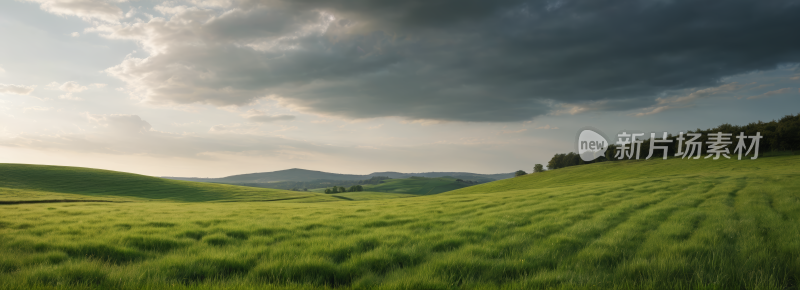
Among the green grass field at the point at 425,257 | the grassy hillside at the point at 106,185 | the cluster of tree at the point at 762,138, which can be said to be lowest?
the grassy hillside at the point at 106,185

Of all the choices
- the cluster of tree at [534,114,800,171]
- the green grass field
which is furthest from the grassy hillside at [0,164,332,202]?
the cluster of tree at [534,114,800,171]

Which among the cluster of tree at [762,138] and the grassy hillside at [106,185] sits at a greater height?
the cluster of tree at [762,138]

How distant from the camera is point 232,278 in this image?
17.5 ft

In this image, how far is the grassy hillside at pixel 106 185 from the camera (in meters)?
67.9

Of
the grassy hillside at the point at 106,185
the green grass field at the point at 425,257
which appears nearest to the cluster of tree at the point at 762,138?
the green grass field at the point at 425,257

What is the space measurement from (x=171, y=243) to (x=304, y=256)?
4150mm

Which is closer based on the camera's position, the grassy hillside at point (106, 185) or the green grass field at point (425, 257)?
the green grass field at point (425, 257)

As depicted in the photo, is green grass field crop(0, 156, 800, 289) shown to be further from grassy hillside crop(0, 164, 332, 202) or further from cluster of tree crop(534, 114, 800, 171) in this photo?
cluster of tree crop(534, 114, 800, 171)

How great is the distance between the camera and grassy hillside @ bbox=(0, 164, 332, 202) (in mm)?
67938

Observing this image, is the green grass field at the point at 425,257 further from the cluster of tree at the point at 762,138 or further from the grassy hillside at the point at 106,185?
the cluster of tree at the point at 762,138

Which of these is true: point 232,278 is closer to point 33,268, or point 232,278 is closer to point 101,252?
point 33,268

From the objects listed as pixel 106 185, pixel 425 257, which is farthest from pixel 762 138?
pixel 106 185

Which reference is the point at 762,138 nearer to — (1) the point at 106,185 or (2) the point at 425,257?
(2) the point at 425,257

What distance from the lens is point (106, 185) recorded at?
2977 inches
